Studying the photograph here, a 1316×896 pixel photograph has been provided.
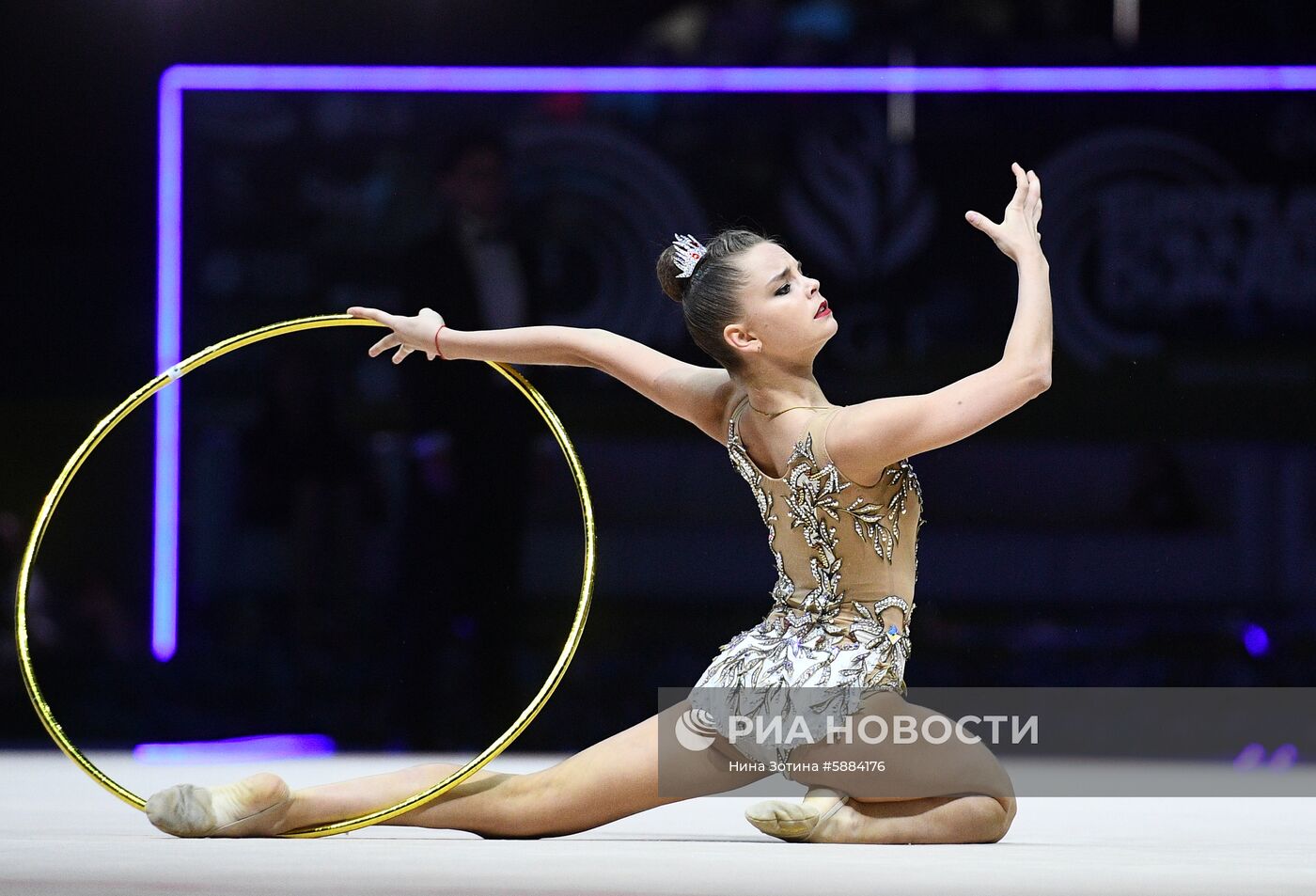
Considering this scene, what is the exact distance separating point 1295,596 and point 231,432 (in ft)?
10.4

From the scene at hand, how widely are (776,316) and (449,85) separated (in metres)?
2.43

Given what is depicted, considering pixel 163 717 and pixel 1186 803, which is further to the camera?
pixel 163 717

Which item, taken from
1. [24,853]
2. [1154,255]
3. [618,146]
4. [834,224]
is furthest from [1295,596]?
[24,853]

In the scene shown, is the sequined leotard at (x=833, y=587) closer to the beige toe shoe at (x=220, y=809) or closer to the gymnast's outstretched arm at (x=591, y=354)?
the gymnast's outstretched arm at (x=591, y=354)

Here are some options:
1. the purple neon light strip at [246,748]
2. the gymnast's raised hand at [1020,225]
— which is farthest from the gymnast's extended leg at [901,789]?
the purple neon light strip at [246,748]

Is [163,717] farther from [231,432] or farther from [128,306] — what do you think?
[128,306]

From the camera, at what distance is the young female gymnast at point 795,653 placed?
8.36 feet

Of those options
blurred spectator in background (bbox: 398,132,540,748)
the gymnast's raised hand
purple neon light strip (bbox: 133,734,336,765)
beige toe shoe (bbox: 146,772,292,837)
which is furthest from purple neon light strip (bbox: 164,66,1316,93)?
beige toe shoe (bbox: 146,772,292,837)

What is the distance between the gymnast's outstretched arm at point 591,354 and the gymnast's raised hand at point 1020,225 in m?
0.55

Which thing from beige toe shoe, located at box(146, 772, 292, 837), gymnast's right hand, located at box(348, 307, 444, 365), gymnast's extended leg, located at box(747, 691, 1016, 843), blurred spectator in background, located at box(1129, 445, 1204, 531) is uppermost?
blurred spectator in background, located at box(1129, 445, 1204, 531)

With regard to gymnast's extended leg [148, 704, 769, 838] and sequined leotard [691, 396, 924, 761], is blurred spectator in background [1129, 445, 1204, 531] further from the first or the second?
gymnast's extended leg [148, 704, 769, 838]

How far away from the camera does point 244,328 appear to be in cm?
484

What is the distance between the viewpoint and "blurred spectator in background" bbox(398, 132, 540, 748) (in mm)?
4703

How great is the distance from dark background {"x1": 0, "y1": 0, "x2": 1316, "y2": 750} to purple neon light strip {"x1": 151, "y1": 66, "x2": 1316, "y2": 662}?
0.04m
